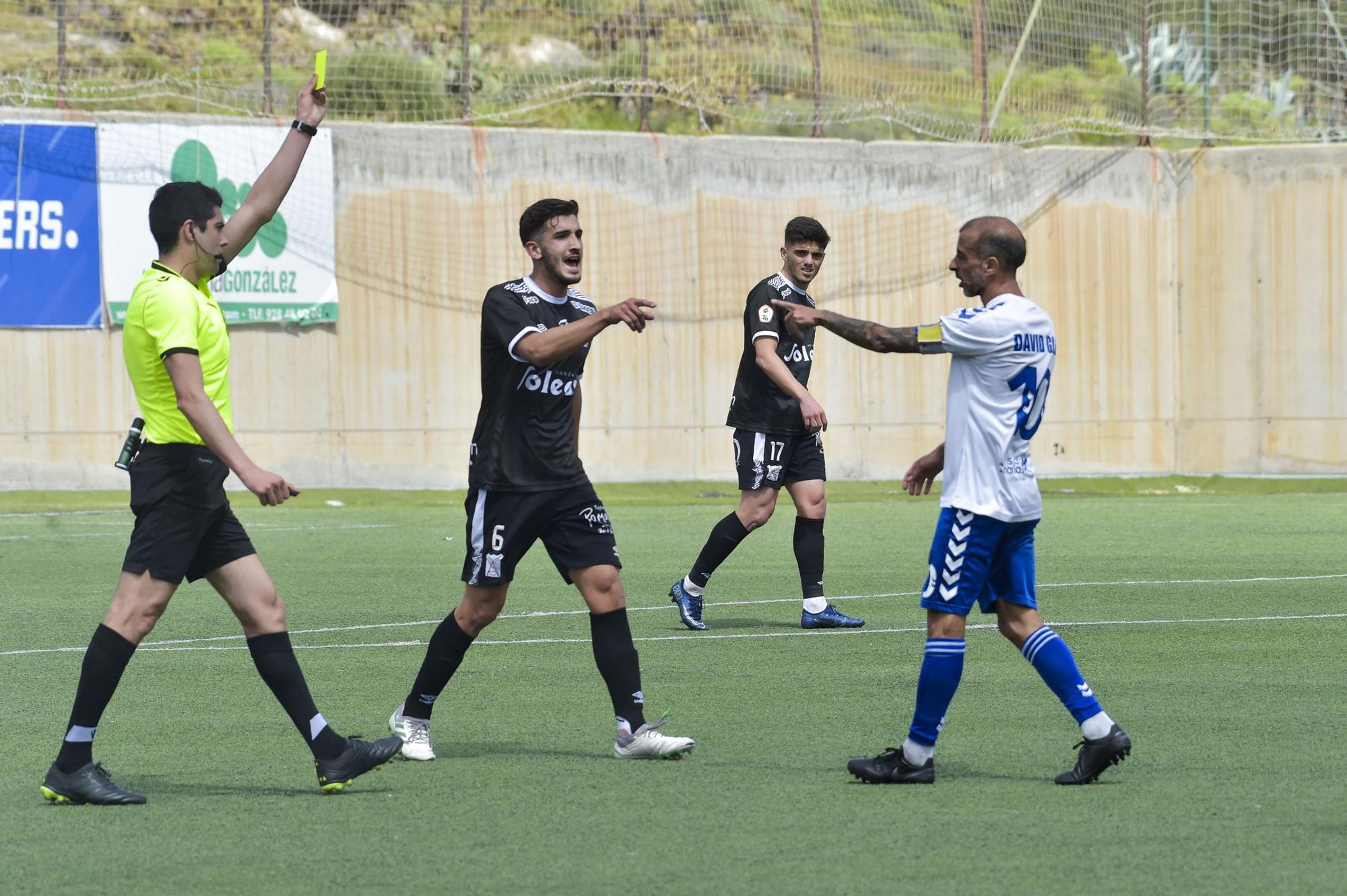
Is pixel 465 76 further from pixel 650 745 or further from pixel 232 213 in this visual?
pixel 650 745

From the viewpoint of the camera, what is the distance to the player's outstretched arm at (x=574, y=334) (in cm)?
604

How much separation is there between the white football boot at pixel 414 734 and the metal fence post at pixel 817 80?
17.3m

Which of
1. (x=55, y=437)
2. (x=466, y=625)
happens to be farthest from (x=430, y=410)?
(x=466, y=625)

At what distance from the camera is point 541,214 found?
671 cm

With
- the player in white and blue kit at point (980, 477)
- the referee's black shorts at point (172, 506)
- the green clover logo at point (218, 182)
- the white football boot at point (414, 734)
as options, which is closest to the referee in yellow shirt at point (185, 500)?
the referee's black shorts at point (172, 506)

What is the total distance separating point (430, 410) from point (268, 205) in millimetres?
15352

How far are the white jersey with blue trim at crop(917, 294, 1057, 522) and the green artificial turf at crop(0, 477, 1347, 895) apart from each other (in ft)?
3.08

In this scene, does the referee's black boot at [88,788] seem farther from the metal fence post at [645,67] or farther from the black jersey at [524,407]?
the metal fence post at [645,67]

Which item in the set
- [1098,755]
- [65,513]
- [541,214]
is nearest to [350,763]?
[541,214]

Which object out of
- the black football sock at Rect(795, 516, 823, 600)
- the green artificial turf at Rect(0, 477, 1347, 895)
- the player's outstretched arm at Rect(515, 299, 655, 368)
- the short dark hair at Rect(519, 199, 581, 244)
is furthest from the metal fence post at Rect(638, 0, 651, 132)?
the player's outstretched arm at Rect(515, 299, 655, 368)

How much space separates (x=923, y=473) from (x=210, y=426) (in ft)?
8.22

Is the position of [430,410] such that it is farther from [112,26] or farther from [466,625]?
[466,625]

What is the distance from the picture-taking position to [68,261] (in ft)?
65.2

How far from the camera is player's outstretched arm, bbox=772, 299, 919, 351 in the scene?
6000mm
